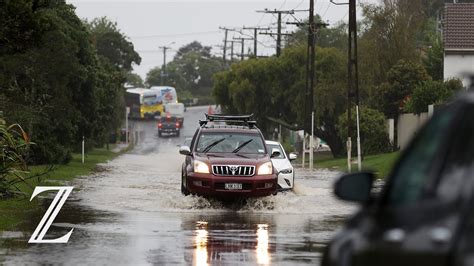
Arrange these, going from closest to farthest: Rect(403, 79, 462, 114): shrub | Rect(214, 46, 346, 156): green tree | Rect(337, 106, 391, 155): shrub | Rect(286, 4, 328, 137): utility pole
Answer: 1. Rect(403, 79, 462, 114): shrub
2. Rect(286, 4, 328, 137): utility pole
3. Rect(337, 106, 391, 155): shrub
4. Rect(214, 46, 346, 156): green tree

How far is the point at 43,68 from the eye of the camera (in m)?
43.9

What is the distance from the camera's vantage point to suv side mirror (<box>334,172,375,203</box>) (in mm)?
6625

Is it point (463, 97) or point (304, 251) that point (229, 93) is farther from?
point (463, 97)

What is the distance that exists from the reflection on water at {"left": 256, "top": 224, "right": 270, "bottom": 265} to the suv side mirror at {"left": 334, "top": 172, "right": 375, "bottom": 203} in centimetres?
753

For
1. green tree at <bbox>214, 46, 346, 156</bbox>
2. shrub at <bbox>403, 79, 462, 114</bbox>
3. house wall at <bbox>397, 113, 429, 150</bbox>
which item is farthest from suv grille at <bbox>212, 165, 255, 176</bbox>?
green tree at <bbox>214, 46, 346, 156</bbox>

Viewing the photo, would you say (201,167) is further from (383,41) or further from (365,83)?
(383,41)

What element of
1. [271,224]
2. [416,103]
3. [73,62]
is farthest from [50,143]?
[271,224]

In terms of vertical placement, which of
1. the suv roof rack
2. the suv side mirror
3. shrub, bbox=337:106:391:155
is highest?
the suv side mirror

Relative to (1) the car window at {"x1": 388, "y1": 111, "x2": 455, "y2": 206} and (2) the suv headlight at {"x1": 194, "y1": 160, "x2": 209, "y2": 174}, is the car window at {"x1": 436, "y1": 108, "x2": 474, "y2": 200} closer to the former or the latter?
(1) the car window at {"x1": 388, "y1": 111, "x2": 455, "y2": 206}

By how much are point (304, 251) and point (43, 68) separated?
29572mm

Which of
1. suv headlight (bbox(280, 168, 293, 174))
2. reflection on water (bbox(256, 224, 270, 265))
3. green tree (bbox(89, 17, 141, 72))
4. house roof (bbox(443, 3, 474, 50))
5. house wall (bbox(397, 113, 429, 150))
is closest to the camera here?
reflection on water (bbox(256, 224, 270, 265))

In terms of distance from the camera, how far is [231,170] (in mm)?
23219

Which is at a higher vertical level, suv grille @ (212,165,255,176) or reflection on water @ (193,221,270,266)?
suv grille @ (212,165,255,176)

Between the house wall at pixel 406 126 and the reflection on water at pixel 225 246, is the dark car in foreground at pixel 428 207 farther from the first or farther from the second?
the house wall at pixel 406 126
